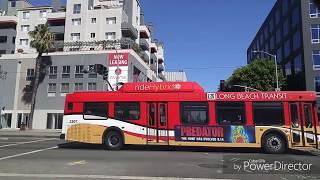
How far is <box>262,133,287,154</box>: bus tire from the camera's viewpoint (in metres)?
17.0

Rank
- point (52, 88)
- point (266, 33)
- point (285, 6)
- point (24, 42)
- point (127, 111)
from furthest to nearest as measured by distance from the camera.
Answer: point (266, 33), point (24, 42), point (285, 6), point (52, 88), point (127, 111)

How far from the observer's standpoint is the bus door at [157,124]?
18172 mm

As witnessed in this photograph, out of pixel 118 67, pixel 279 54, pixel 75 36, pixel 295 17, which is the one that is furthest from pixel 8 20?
pixel 279 54

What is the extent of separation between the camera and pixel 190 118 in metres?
18.2

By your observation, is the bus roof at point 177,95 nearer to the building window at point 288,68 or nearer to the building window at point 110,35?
the building window at point 110,35

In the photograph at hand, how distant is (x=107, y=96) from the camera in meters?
19.2

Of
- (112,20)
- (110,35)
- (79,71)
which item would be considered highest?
(112,20)

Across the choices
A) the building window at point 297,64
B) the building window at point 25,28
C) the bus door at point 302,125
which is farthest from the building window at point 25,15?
the bus door at point 302,125

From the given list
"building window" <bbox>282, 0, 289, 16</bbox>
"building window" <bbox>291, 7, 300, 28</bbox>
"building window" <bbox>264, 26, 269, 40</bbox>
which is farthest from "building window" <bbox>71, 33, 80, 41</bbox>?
"building window" <bbox>264, 26, 269, 40</bbox>

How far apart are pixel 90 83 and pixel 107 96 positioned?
1358 inches

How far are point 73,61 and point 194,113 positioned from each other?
39205mm

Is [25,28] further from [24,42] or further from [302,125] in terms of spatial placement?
[302,125]

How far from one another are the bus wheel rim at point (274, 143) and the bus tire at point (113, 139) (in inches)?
271

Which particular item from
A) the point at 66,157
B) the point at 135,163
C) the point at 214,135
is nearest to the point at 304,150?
the point at 214,135
